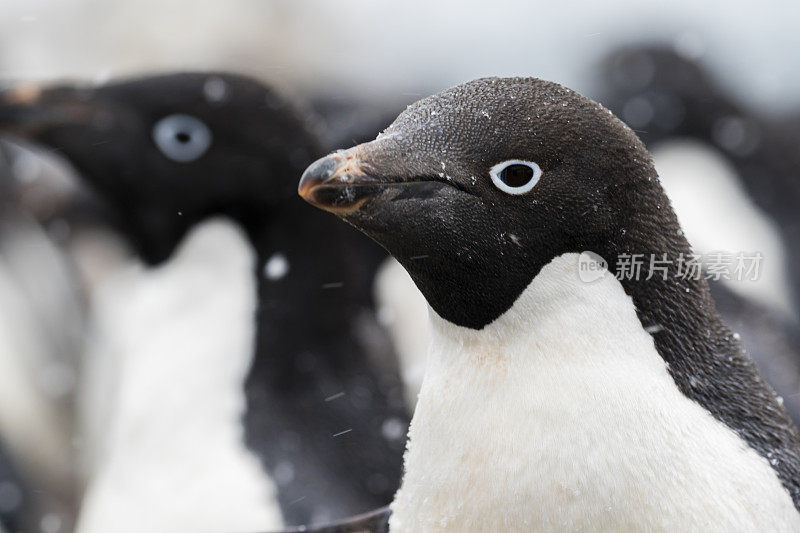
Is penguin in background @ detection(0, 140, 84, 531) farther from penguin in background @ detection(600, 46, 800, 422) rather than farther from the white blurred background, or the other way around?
penguin in background @ detection(600, 46, 800, 422)

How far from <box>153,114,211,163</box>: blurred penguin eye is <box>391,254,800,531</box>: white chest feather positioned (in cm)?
97

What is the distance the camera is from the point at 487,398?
1.03 m

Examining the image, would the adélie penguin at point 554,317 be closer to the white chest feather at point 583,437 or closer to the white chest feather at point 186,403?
the white chest feather at point 583,437

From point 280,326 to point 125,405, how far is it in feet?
1.04

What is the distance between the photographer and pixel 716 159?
10.0 feet

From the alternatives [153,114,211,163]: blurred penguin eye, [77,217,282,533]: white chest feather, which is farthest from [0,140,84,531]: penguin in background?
[153,114,211,163]: blurred penguin eye

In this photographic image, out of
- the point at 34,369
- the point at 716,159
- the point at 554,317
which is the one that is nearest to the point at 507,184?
the point at 554,317

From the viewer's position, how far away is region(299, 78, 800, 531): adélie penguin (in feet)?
3.20

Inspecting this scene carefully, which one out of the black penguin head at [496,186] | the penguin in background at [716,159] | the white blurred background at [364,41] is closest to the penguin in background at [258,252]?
the black penguin head at [496,186]

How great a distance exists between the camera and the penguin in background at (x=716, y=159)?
2816 millimetres

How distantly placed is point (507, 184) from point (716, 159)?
88.8 inches

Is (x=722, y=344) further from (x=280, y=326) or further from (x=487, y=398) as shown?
(x=280, y=326)

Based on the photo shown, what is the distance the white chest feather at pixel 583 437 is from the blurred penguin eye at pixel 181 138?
3.17 ft

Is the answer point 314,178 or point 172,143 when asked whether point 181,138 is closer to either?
point 172,143
